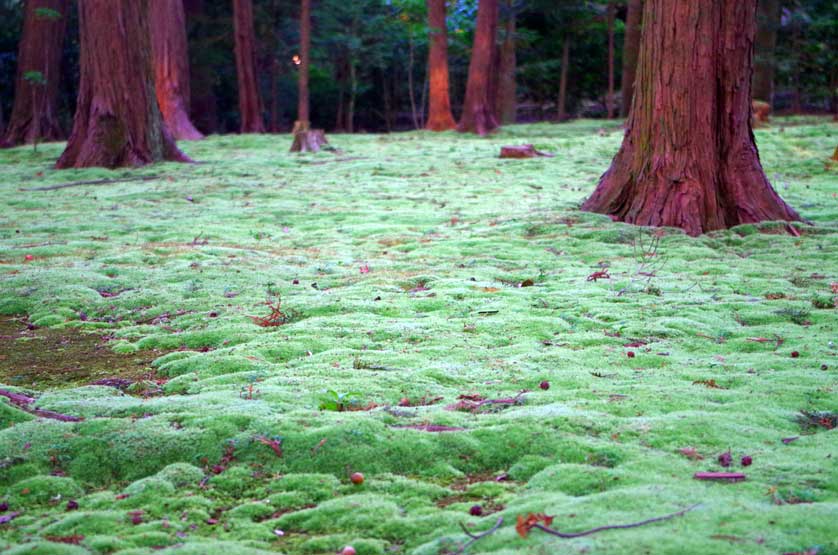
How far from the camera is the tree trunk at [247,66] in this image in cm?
2450

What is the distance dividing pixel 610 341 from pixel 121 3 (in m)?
11.7

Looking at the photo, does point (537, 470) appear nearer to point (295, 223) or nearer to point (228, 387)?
point (228, 387)

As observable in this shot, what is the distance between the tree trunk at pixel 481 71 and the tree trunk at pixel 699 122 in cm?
1278

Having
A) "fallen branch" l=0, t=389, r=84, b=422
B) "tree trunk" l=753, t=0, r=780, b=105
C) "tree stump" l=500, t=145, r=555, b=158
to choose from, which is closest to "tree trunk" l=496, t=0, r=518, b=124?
"tree trunk" l=753, t=0, r=780, b=105

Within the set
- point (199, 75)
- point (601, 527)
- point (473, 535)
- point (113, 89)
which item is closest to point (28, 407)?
point (473, 535)

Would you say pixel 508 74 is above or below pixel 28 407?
above

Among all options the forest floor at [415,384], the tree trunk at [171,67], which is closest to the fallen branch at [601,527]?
the forest floor at [415,384]

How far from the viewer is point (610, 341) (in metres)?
5.05

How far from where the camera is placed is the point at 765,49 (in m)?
23.8

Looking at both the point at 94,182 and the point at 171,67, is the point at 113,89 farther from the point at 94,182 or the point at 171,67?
the point at 171,67

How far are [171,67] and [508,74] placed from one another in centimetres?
1117

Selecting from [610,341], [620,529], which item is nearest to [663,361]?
[610,341]

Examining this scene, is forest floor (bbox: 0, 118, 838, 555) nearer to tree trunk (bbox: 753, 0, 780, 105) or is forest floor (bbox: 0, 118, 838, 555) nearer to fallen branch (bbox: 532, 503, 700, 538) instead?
fallen branch (bbox: 532, 503, 700, 538)

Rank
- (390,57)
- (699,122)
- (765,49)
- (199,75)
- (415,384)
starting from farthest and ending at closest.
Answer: (390,57) → (199,75) → (765,49) → (699,122) → (415,384)
